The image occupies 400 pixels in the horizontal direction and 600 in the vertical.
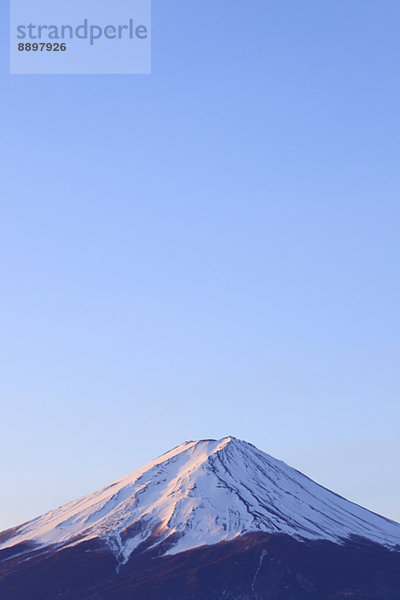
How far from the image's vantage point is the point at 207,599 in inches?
7087

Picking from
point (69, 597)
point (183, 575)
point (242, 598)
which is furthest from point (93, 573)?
point (242, 598)

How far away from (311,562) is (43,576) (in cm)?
5634

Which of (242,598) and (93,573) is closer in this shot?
(242,598)

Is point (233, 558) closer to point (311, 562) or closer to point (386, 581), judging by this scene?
point (311, 562)

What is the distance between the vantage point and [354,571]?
194m

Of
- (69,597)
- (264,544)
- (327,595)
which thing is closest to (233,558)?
(264,544)

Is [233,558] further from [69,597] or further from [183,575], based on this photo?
[69,597]

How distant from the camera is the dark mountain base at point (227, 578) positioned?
18300 cm

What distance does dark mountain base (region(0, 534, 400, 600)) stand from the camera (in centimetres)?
18300

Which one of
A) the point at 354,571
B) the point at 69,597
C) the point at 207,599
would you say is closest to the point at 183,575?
the point at 207,599

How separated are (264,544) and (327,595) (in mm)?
18180

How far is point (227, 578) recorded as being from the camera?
186 meters

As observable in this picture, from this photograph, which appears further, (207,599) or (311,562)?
(311,562)

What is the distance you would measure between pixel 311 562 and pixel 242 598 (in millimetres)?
19816
